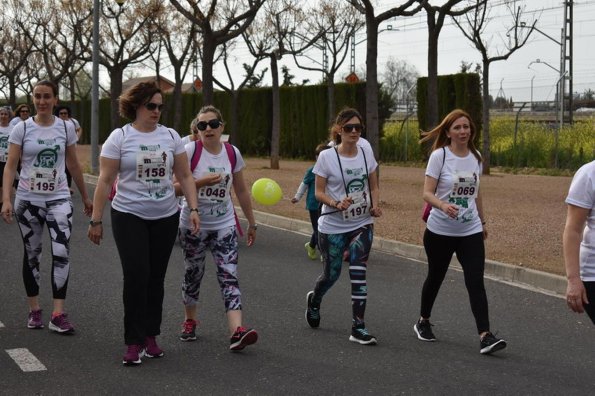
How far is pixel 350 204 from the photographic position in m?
7.20

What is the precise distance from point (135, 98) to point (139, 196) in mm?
627

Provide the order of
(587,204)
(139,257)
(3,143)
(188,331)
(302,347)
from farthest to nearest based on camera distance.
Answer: (3,143), (188,331), (302,347), (139,257), (587,204)

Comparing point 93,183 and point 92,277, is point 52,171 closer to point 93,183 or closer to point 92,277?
point 92,277

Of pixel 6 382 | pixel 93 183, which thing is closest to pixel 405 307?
pixel 6 382

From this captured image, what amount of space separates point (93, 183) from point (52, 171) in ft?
64.6

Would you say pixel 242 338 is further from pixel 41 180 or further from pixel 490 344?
pixel 41 180

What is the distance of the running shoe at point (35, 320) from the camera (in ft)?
24.8

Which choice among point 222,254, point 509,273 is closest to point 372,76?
point 509,273

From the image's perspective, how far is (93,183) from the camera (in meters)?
26.7

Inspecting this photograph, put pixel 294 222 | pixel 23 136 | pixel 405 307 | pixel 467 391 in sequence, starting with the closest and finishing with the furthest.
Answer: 1. pixel 467 391
2. pixel 23 136
3. pixel 405 307
4. pixel 294 222

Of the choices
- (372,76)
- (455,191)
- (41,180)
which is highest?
(372,76)

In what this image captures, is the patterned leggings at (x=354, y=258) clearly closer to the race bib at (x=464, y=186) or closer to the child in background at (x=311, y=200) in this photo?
the race bib at (x=464, y=186)

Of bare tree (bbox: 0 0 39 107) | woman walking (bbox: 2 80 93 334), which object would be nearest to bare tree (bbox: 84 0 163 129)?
bare tree (bbox: 0 0 39 107)

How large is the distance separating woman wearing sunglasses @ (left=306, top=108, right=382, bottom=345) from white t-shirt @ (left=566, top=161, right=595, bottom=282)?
2.69m
